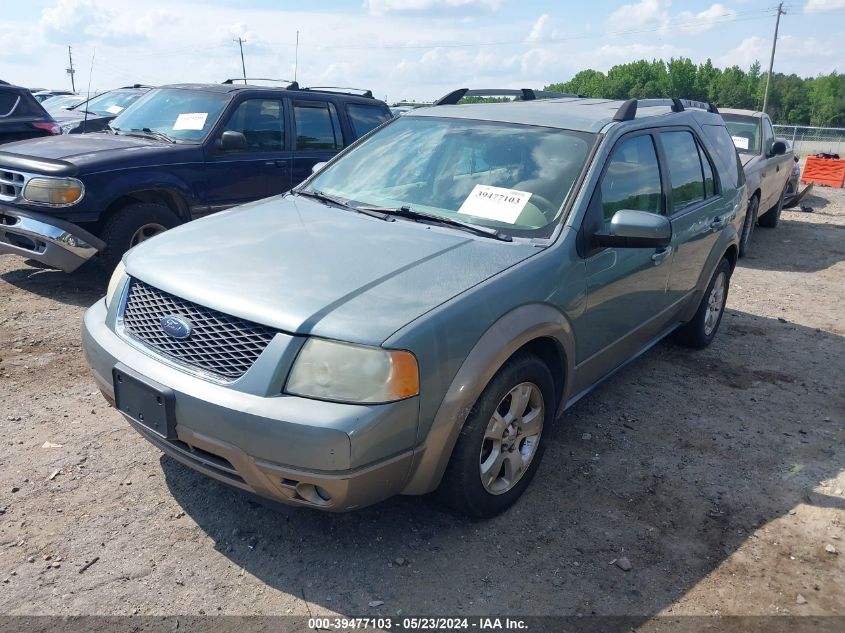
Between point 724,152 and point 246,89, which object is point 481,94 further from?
point 246,89

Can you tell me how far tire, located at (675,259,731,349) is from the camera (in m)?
5.28

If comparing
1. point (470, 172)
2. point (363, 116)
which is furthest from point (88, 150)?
point (470, 172)

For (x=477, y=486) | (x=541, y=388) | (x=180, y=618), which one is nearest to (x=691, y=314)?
(x=541, y=388)

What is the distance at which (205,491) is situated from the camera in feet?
10.8

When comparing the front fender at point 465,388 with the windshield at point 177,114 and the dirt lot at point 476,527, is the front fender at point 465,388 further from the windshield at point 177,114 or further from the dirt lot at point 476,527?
the windshield at point 177,114

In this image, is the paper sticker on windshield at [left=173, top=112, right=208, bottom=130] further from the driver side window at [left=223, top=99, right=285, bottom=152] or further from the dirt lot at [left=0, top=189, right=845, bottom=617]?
the dirt lot at [left=0, top=189, right=845, bottom=617]

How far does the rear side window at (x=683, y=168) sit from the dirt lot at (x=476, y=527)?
131 centimetres

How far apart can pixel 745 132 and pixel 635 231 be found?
770cm

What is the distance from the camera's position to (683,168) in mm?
4555

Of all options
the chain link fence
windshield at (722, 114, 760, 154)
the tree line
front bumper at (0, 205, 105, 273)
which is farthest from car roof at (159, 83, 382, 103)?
the tree line

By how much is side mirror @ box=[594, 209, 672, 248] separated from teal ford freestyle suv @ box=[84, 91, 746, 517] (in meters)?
0.01

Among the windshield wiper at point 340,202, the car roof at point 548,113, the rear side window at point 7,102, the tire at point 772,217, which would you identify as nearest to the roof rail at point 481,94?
the car roof at point 548,113

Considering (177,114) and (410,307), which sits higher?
(177,114)

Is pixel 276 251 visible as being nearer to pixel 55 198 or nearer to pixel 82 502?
pixel 82 502
